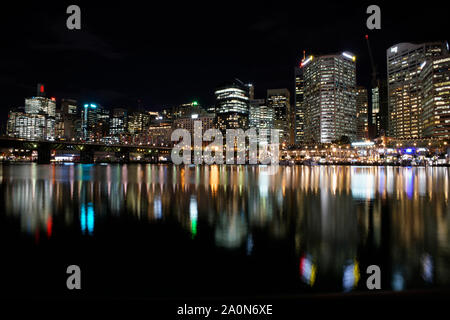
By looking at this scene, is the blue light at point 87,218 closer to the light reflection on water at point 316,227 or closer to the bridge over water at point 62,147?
the light reflection on water at point 316,227

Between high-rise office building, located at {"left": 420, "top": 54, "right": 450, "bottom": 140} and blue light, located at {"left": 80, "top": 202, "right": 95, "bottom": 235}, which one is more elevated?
high-rise office building, located at {"left": 420, "top": 54, "right": 450, "bottom": 140}

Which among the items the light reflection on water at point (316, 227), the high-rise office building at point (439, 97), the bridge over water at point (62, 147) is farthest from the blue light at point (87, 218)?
the high-rise office building at point (439, 97)

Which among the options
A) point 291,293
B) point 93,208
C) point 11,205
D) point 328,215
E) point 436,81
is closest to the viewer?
point 291,293

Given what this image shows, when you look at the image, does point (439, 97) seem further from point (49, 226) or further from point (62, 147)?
point (49, 226)

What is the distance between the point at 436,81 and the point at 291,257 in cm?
21191

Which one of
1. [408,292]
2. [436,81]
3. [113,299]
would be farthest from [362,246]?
[436,81]

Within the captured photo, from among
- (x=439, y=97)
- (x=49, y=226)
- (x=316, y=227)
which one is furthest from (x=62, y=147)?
(x=439, y=97)

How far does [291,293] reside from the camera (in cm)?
577

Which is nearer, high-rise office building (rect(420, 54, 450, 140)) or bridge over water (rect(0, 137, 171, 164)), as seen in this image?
bridge over water (rect(0, 137, 171, 164))

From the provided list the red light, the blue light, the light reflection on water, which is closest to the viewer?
the light reflection on water

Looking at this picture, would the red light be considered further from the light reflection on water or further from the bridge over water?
the bridge over water

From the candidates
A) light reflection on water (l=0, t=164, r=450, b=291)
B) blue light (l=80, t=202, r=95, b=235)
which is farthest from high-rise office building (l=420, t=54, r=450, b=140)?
blue light (l=80, t=202, r=95, b=235)

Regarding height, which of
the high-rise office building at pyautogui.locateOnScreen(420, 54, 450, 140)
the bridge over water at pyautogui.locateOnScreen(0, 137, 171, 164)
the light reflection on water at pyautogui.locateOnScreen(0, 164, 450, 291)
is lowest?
the light reflection on water at pyautogui.locateOnScreen(0, 164, 450, 291)

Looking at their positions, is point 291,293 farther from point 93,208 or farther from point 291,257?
point 93,208
